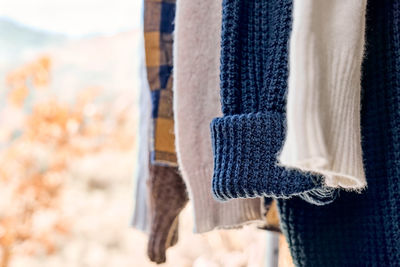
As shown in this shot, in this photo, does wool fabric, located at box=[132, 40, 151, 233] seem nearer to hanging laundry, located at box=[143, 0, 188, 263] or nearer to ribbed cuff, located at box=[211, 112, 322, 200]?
hanging laundry, located at box=[143, 0, 188, 263]

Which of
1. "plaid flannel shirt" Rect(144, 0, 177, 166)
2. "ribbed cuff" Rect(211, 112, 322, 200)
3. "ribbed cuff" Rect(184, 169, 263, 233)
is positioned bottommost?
"ribbed cuff" Rect(184, 169, 263, 233)

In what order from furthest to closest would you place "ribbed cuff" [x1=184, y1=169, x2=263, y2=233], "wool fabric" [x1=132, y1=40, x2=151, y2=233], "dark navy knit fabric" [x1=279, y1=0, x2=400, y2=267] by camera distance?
"wool fabric" [x1=132, y1=40, x2=151, y2=233]
"ribbed cuff" [x1=184, y1=169, x2=263, y2=233]
"dark navy knit fabric" [x1=279, y1=0, x2=400, y2=267]

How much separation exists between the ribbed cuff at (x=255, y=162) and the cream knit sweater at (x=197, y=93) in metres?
0.15

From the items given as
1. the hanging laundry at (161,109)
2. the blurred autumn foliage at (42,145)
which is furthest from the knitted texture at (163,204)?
the blurred autumn foliage at (42,145)

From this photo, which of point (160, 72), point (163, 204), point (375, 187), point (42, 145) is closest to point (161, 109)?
point (160, 72)

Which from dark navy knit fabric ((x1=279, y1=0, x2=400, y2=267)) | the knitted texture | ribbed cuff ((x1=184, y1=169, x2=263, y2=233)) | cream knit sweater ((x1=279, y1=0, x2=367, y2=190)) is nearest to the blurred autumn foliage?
the knitted texture

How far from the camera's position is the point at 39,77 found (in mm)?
2043

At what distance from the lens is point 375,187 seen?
0.45 meters

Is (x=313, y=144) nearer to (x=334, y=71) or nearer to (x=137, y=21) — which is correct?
(x=334, y=71)

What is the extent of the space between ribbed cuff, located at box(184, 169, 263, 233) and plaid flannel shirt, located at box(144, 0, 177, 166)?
2.8 inches

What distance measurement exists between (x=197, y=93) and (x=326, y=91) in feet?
0.77

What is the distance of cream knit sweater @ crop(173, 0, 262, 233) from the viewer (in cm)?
52

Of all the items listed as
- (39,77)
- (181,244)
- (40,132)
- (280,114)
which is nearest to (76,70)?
(39,77)

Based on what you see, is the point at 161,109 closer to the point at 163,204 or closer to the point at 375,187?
the point at 163,204
